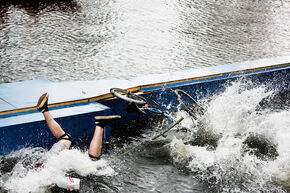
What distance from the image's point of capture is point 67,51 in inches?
488

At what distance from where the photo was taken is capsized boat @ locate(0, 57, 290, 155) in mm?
6070

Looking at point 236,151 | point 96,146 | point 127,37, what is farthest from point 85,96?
point 127,37

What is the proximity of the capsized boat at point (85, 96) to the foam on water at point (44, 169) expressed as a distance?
0.27 metres

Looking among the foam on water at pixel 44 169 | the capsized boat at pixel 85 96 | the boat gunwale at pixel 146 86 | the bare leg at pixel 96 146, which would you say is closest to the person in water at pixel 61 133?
the bare leg at pixel 96 146

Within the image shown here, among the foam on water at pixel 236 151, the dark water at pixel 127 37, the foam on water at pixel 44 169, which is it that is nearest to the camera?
the foam on water at pixel 44 169

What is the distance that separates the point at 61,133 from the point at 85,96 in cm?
113

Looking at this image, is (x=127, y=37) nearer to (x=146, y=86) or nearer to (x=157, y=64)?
(x=157, y=64)

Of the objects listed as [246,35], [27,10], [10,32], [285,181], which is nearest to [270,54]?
[246,35]

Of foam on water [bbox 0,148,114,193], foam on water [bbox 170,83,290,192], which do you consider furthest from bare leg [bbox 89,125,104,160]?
foam on water [bbox 170,83,290,192]

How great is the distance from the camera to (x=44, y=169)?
558 cm

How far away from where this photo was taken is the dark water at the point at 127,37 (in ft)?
37.0

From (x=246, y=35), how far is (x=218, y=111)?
357 inches

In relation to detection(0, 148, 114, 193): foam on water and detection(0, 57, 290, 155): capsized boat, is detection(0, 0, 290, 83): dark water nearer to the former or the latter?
detection(0, 57, 290, 155): capsized boat

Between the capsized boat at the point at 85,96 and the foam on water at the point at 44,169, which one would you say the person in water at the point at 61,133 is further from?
the capsized boat at the point at 85,96
